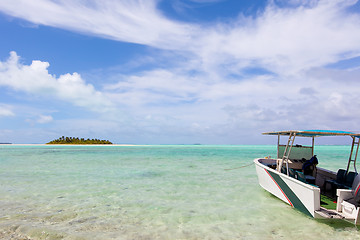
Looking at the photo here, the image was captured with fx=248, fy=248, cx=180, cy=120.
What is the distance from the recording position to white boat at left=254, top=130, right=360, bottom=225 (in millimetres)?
6344

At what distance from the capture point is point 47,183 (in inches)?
470

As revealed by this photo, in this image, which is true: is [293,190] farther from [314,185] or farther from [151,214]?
[151,214]

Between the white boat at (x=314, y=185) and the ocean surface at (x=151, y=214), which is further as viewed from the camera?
the white boat at (x=314, y=185)

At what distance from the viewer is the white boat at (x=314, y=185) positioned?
20.8ft

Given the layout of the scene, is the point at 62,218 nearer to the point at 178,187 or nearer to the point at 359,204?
the point at 178,187

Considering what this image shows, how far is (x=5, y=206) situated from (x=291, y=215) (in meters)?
8.86

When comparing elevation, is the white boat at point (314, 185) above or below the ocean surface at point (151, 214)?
above

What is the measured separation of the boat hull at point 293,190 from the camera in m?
6.41

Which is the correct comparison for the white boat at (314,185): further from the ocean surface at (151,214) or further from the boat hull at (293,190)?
the ocean surface at (151,214)

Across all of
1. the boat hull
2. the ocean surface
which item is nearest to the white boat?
the boat hull

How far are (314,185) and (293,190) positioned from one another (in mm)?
984

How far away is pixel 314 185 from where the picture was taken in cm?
795

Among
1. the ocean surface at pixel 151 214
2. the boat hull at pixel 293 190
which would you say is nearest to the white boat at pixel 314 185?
the boat hull at pixel 293 190

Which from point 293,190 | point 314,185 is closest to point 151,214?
point 293,190
